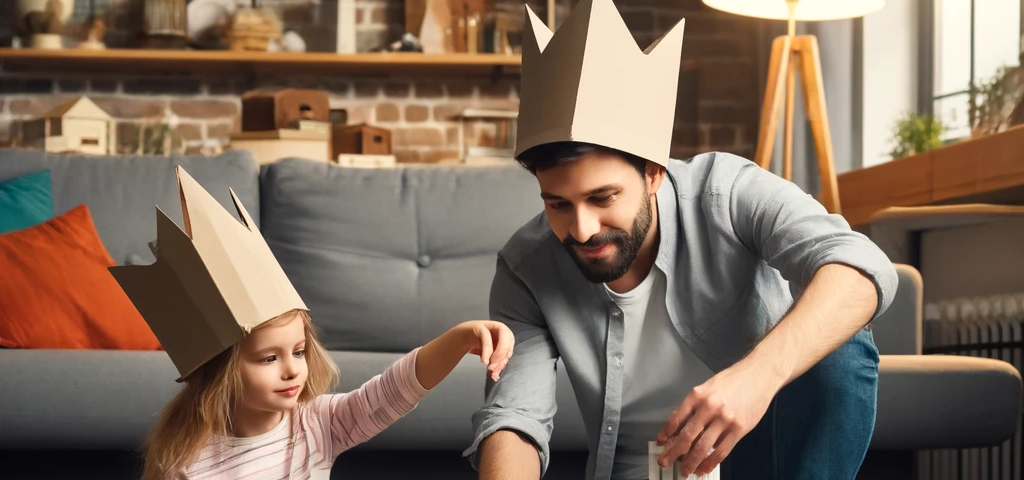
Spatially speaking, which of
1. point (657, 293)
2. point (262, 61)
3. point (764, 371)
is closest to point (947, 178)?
point (657, 293)

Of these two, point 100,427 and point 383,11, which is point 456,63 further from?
point 100,427

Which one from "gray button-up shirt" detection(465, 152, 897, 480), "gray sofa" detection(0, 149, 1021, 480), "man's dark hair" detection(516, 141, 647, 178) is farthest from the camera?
"gray sofa" detection(0, 149, 1021, 480)

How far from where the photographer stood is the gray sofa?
71.5 inches

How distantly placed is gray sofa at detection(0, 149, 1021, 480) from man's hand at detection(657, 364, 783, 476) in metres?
0.83

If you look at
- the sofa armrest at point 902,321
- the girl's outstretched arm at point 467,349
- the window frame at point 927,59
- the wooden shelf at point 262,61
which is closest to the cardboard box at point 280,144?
the wooden shelf at point 262,61

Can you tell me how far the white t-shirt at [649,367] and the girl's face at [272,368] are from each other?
422 millimetres

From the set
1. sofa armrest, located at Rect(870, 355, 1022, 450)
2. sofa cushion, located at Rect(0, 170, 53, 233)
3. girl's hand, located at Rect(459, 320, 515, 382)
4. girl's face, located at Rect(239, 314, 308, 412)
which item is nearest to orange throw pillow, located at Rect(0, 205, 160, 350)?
sofa cushion, located at Rect(0, 170, 53, 233)

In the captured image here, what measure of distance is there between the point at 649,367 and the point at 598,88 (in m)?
0.40

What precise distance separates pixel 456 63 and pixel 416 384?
2613 millimetres

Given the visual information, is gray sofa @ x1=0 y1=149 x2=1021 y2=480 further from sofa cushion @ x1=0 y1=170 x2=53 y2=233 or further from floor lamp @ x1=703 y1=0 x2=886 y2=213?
floor lamp @ x1=703 y1=0 x2=886 y2=213

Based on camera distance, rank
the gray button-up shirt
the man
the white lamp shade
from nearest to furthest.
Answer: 1. the man
2. the gray button-up shirt
3. the white lamp shade

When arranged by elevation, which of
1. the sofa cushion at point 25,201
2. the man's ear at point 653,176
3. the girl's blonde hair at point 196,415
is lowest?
the girl's blonde hair at point 196,415

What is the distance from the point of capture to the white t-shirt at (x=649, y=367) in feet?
4.71

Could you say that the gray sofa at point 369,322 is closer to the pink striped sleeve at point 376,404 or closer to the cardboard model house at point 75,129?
the pink striped sleeve at point 376,404
